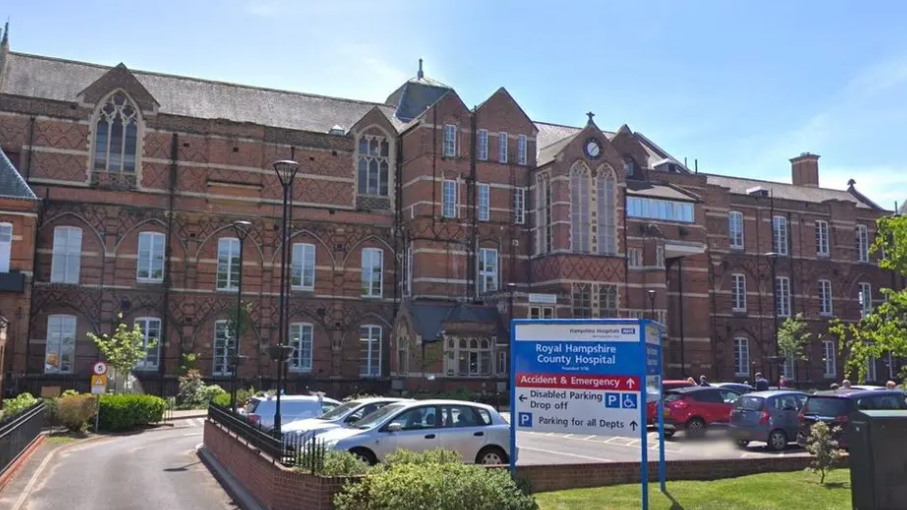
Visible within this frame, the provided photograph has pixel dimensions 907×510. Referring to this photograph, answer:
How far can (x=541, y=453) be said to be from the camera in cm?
2084

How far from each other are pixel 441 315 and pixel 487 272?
15.3ft

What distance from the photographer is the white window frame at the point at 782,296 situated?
175 ft

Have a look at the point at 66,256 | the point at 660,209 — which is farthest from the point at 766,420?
the point at 66,256

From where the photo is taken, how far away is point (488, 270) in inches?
1736

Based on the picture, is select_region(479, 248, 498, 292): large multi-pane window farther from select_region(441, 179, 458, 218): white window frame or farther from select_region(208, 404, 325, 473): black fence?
select_region(208, 404, 325, 473): black fence

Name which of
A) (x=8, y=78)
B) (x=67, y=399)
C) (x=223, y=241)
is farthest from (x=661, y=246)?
(x=8, y=78)

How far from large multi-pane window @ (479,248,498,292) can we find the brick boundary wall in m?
26.8

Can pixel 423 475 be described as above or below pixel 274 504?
above

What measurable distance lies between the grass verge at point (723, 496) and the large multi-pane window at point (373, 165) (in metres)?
32.8

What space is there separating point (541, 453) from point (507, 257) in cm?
2431

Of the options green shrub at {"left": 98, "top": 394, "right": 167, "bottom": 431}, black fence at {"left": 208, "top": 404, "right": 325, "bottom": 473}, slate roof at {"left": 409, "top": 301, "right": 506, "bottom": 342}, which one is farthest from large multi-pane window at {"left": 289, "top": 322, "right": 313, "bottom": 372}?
black fence at {"left": 208, "top": 404, "right": 325, "bottom": 473}

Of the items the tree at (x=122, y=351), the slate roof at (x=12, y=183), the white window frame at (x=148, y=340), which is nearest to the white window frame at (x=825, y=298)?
the white window frame at (x=148, y=340)

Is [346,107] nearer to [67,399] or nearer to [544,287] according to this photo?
[544,287]

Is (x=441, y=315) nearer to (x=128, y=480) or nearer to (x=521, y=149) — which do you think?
(x=521, y=149)
